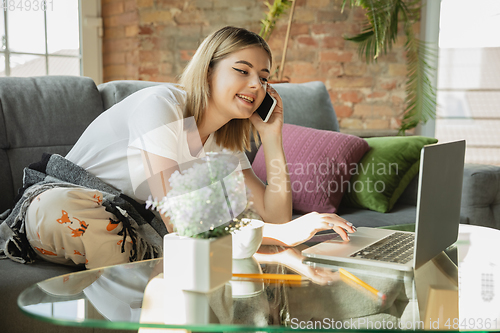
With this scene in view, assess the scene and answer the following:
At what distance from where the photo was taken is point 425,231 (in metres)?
0.91

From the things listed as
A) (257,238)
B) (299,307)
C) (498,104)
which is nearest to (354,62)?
(498,104)

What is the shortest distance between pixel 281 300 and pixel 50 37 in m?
2.90

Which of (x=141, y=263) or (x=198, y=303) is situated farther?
(x=141, y=263)

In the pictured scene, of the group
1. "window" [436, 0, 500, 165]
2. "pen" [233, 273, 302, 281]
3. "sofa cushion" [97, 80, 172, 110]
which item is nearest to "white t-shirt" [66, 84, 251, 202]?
"sofa cushion" [97, 80, 172, 110]

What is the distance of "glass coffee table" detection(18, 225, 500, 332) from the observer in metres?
0.67

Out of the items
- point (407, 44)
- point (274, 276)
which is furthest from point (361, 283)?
point (407, 44)

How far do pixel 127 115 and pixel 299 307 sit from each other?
36.9 inches

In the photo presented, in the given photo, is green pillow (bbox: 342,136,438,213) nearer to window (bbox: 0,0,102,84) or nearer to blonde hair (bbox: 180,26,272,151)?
blonde hair (bbox: 180,26,272,151)

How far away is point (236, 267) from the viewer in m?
0.92

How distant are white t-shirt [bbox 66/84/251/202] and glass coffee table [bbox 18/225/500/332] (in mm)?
437

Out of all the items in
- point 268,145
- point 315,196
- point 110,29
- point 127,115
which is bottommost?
point 315,196

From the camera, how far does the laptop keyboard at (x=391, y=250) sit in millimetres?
973

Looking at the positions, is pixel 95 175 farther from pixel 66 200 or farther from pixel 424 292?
pixel 424 292

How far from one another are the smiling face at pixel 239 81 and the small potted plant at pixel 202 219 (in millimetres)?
776
